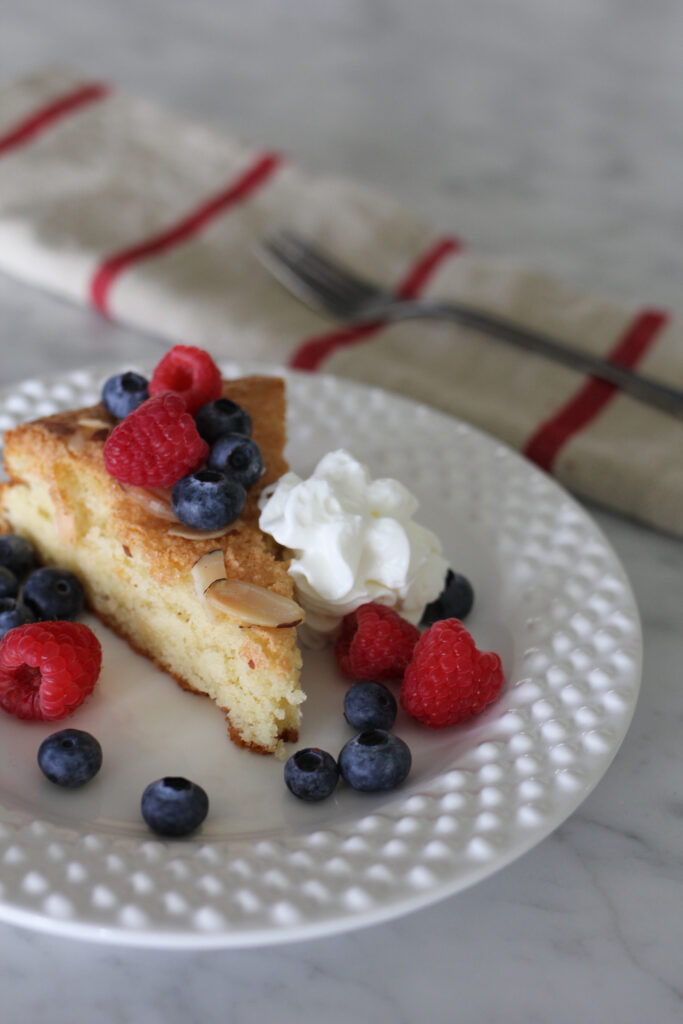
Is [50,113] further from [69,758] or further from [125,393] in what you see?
[69,758]

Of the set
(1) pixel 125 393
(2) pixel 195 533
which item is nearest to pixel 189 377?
(1) pixel 125 393

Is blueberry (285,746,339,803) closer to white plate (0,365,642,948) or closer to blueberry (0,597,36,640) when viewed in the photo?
white plate (0,365,642,948)

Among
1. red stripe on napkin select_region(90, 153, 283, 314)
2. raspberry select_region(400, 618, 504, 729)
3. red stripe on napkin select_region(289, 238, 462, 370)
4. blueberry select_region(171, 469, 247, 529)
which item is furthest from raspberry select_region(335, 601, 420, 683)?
red stripe on napkin select_region(90, 153, 283, 314)

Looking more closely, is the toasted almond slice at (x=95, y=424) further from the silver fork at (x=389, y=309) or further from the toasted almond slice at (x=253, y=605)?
the silver fork at (x=389, y=309)

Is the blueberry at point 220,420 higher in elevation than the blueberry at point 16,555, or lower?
higher

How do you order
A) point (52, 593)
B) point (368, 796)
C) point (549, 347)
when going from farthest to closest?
point (549, 347) < point (52, 593) < point (368, 796)

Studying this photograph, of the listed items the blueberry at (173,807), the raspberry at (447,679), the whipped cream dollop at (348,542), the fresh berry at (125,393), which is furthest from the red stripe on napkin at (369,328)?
the blueberry at (173,807)
